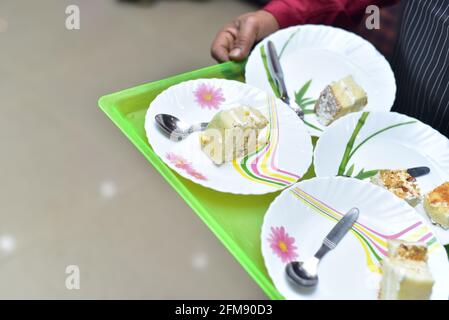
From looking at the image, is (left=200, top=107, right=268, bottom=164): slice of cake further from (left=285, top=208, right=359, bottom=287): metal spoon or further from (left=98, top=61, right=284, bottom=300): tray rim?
(left=285, top=208, right=359, bottom=287): metal spoon

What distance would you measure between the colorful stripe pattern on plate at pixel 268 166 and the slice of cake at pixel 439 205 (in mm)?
264

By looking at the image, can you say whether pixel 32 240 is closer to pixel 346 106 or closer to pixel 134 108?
pixel 134 108

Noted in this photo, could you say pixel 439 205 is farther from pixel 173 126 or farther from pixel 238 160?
pixel 173 126

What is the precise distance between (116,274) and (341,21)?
1208 mm

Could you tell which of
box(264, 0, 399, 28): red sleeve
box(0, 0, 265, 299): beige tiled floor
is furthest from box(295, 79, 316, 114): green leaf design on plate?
box(0, 0, 265, 299): beige tiled floor

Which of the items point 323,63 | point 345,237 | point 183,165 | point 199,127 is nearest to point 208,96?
point 199,127

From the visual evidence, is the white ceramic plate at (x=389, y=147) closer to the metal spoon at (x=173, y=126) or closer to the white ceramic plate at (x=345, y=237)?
the white ceramic plate at (x=345, y=237)

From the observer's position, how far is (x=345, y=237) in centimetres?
91

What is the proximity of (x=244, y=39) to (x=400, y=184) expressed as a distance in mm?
573

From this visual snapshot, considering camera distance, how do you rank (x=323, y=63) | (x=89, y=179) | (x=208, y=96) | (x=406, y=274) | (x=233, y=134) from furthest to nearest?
(x=89, y=179) < (x=323, y=63) < (x=208, y=96) < (x=233, y=134) < (x=406, y=274)

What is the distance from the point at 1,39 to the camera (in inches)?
107

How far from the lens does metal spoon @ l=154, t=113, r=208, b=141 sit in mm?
1019

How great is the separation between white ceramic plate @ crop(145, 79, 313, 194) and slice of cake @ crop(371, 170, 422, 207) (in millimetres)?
150
